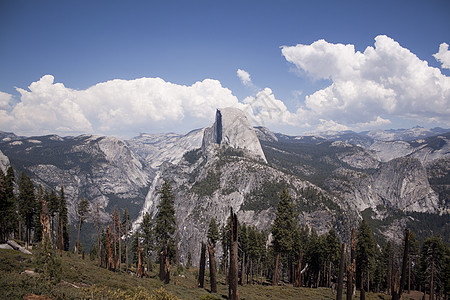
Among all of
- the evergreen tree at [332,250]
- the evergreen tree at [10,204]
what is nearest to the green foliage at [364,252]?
the evergreen tree at [332,250]

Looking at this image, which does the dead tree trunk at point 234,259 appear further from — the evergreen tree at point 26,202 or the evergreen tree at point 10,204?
the evergreen tree at point 26,202

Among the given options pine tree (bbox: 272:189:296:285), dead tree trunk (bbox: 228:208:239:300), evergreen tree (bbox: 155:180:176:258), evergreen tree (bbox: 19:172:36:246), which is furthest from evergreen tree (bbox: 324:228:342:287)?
evergreen tree (bbox: 19:172:36:246)

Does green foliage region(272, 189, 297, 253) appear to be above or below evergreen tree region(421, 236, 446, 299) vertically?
above

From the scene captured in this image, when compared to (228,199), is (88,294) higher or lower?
higher

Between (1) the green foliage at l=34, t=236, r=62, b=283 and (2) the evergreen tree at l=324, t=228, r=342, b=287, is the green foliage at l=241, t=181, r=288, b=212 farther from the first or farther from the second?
(1) the green foliage at l=34, t=236, r=62, b=283

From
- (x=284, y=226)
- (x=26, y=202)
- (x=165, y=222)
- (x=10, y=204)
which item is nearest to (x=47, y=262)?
(x=165, y=222)

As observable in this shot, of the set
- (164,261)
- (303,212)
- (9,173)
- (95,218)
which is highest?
(9,173)

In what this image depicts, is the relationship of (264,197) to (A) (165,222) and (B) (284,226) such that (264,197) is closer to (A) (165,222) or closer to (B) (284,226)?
(B) (284,226)

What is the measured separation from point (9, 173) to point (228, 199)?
152681mm

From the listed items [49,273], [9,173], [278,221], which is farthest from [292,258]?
[9,173]

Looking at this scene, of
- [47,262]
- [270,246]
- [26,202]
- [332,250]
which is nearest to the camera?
[47,262]

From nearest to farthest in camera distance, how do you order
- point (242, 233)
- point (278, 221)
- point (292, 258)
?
point (278, 221) < point (242, 233) < point (292, 258)

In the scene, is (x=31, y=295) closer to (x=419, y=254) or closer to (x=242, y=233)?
(x=242, y=233)

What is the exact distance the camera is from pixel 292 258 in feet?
198
